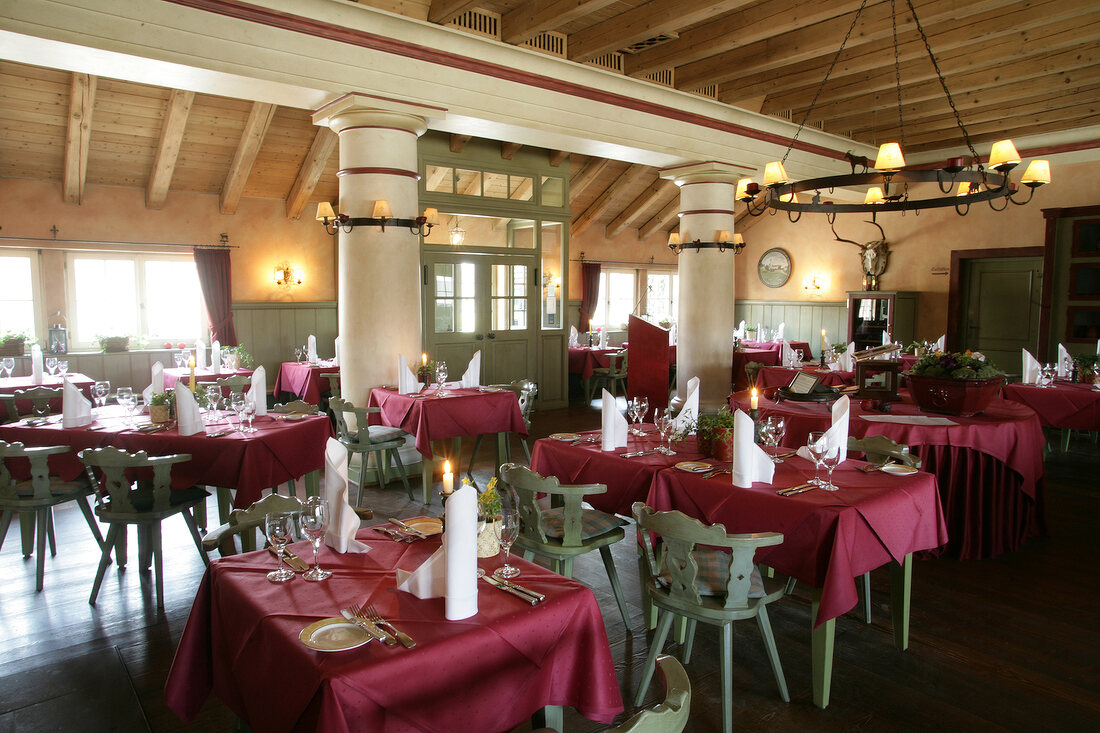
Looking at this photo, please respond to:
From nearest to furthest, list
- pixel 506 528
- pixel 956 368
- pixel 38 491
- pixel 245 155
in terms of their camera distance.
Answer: pixel 506 528 < pixel 38 491 < pixel 956 368 < pixel 245 155

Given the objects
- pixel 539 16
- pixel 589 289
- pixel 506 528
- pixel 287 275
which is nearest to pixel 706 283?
pixel 539 16

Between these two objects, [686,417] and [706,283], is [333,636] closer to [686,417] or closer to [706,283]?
[686,417]

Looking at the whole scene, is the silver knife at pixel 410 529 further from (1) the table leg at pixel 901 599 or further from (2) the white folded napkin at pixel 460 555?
(1) the table leg at pixel 901 599

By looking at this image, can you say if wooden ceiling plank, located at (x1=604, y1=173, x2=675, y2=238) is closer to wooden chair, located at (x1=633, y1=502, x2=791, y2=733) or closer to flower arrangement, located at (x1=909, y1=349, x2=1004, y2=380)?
flower arrangement, located at (x1=909, y1=349, x2=1004, y2=380)

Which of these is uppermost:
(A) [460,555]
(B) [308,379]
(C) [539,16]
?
(C) [539,16]

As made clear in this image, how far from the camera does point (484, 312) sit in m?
9.38

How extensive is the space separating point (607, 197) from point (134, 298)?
8083mm

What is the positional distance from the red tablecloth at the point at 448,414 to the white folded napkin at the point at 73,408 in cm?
221

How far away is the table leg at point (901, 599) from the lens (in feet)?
10.9

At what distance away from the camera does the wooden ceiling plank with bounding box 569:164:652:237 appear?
12.4 metres

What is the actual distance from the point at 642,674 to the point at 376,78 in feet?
16.6

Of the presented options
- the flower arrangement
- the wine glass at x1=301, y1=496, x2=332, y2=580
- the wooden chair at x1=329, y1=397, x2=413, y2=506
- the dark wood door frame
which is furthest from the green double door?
the dark wood door frame

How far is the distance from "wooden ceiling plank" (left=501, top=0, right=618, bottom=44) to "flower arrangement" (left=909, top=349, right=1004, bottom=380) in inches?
144

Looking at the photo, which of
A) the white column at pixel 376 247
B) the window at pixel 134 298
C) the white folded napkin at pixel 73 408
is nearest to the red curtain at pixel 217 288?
the window at pixel 134 298
